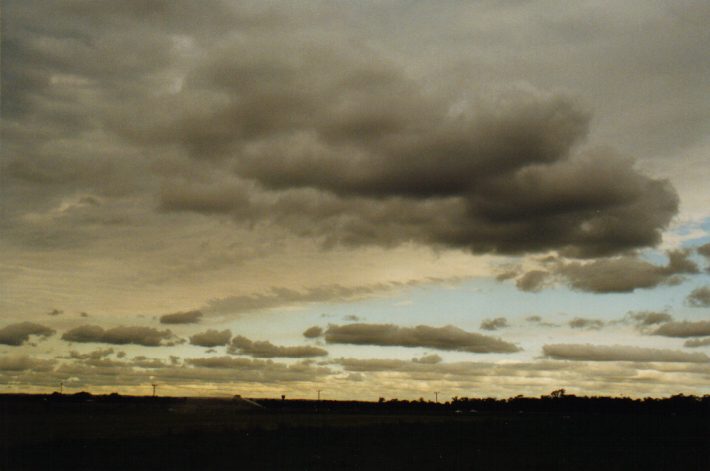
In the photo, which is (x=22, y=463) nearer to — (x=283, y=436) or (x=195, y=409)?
(x=283, y=436)

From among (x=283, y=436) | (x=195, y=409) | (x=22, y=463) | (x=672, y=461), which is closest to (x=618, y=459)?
(x=672, y=461)

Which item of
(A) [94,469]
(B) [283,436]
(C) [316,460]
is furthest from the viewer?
(B) [283,436]

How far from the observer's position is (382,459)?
4653 centimetres

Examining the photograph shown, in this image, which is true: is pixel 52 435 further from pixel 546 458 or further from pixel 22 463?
pixel 546 458

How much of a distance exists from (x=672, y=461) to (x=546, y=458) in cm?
876

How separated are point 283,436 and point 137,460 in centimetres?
2783

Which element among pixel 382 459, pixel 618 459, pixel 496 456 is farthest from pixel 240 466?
pixel 618 459

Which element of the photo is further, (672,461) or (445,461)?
(672,461)

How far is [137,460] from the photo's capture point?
1682 inches

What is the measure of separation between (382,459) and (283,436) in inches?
977

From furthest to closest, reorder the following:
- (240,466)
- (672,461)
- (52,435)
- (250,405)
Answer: (250,405)
(52,435)
(672,461)
(240,466)

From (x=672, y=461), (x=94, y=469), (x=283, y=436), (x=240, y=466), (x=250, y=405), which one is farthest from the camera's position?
(x=250, y=405)

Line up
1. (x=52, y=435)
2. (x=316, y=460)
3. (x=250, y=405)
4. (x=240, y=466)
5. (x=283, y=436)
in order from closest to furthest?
(x=240, y=466) → (x=316, y=460) → (x=52, y=435) → (x=283, y=436) → (x=250, y=405)

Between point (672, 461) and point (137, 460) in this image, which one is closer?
point (137, 460)
